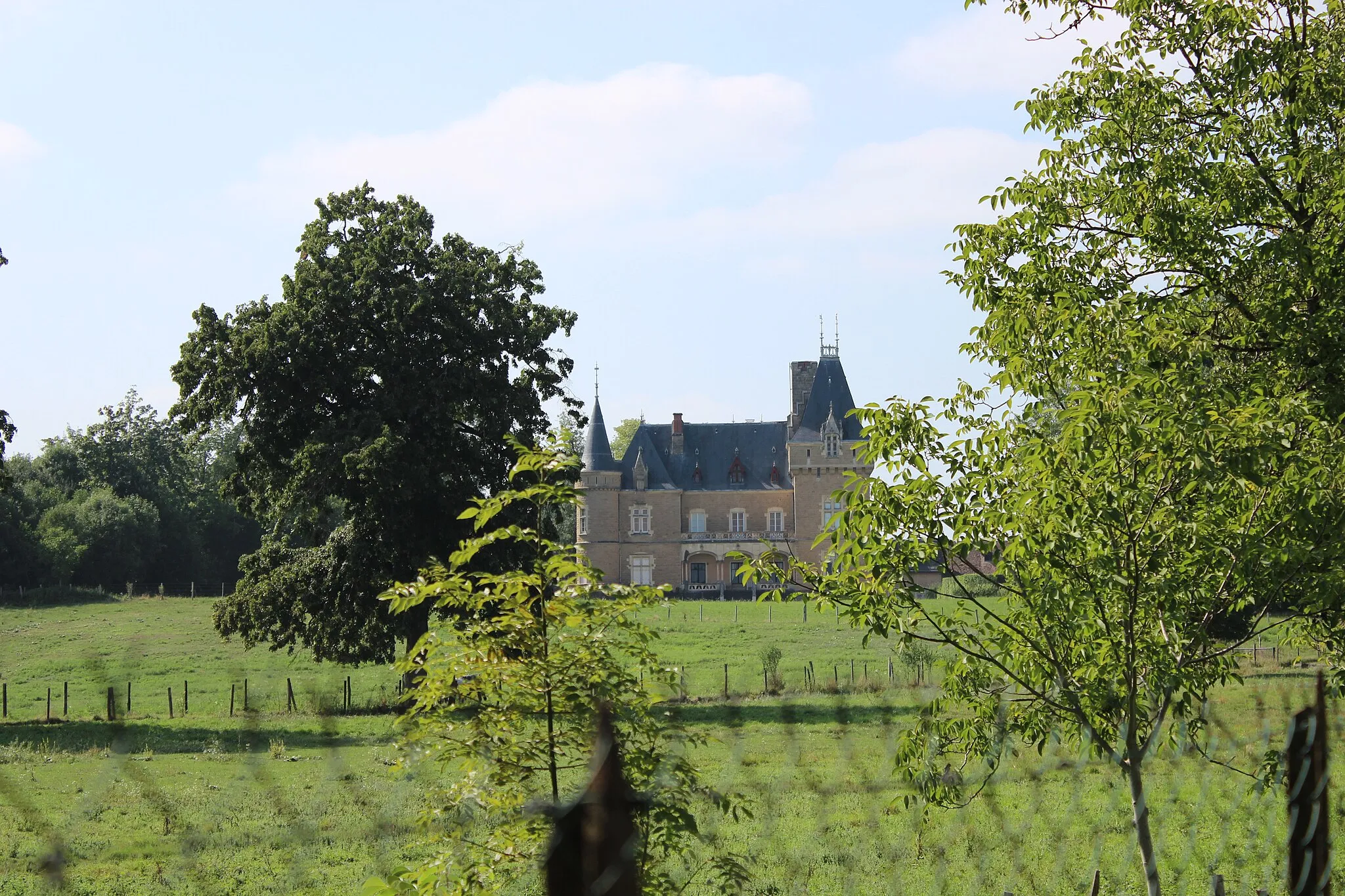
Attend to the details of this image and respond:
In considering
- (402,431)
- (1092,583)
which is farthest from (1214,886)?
(402,431)

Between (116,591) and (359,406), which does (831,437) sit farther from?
(359,406)

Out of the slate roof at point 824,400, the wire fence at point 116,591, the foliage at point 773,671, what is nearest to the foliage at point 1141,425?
the foliage at point 773,671

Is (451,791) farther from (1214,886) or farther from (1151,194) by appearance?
(1151,194)

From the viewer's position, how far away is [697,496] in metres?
78.8

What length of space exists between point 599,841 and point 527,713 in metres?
2.31

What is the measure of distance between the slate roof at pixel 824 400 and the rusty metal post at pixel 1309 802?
71.8 metres

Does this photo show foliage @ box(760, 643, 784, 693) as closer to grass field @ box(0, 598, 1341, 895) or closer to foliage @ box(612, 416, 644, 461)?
grass field @ box(0, 598, 1341, 895)

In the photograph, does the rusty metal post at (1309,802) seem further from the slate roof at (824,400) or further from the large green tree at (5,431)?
the slate roof at (824,400)

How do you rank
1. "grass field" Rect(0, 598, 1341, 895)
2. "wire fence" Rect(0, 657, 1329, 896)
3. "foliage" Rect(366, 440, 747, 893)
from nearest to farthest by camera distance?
"foliage" Rect(366, 440, 747, 893)
"grass field" Rect(0, 598, 1341, 895)
"wire fence" Rect(0, 657, 1329, 896)

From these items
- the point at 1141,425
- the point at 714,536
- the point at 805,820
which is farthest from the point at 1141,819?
the point at 714,536

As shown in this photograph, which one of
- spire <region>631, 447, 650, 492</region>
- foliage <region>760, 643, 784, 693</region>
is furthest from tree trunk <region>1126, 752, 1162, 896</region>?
Result: spire <region>631, 447, 650, 492</region>

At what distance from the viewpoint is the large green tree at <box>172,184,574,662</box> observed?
83.3 ft

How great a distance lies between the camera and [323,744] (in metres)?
19.8

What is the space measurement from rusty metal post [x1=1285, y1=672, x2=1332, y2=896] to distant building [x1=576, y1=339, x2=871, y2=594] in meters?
72.9
